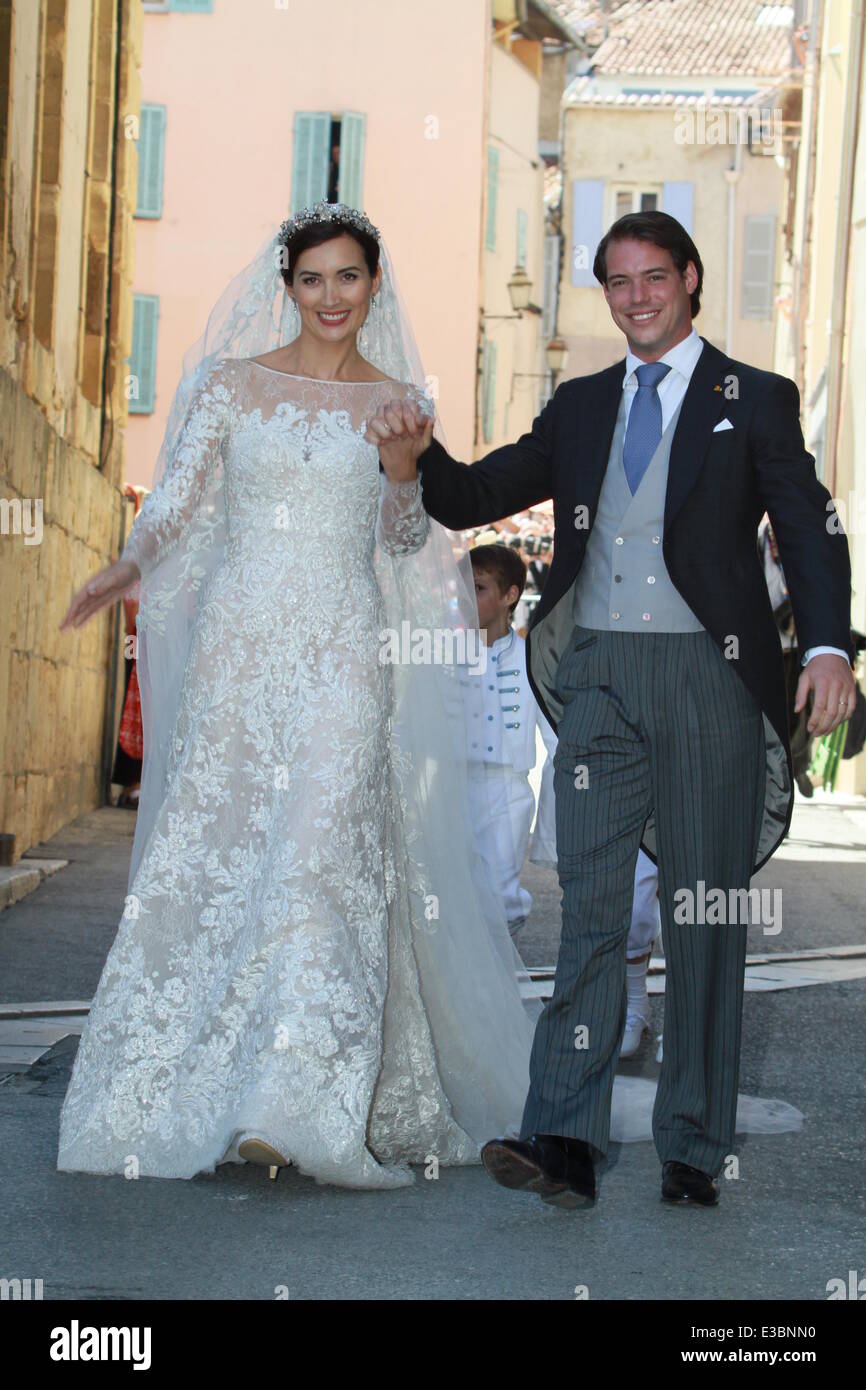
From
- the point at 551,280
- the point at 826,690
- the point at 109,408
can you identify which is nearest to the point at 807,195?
the point at 109,408

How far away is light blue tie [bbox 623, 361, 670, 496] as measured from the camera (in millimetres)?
4594

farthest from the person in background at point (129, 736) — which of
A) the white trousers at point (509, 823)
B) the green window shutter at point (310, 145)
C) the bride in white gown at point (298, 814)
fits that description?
the green window shutter at point (310, 145)

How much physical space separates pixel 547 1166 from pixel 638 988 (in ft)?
7.66

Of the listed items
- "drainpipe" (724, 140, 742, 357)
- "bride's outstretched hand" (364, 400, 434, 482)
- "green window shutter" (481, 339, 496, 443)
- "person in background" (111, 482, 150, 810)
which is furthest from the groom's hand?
"drainpipe" (724, 140, 742, 357)

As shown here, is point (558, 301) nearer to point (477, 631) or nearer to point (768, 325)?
point (768, 325)

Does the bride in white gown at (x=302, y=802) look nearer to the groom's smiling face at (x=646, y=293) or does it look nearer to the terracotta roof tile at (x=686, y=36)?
the groom's smiling face at (x=646, y=293)

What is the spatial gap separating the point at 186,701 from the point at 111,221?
34.1 feet

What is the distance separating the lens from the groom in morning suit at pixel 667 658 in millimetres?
4492

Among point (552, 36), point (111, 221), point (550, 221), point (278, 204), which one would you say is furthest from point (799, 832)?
point (550, 221)

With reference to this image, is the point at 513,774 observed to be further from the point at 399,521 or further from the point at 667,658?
the point at 667,658

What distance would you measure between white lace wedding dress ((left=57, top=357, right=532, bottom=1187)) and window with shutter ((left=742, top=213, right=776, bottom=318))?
3688cm

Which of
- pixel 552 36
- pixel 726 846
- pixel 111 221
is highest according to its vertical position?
pixel 552 36

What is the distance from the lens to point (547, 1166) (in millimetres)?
4379

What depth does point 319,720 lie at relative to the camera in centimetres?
505
